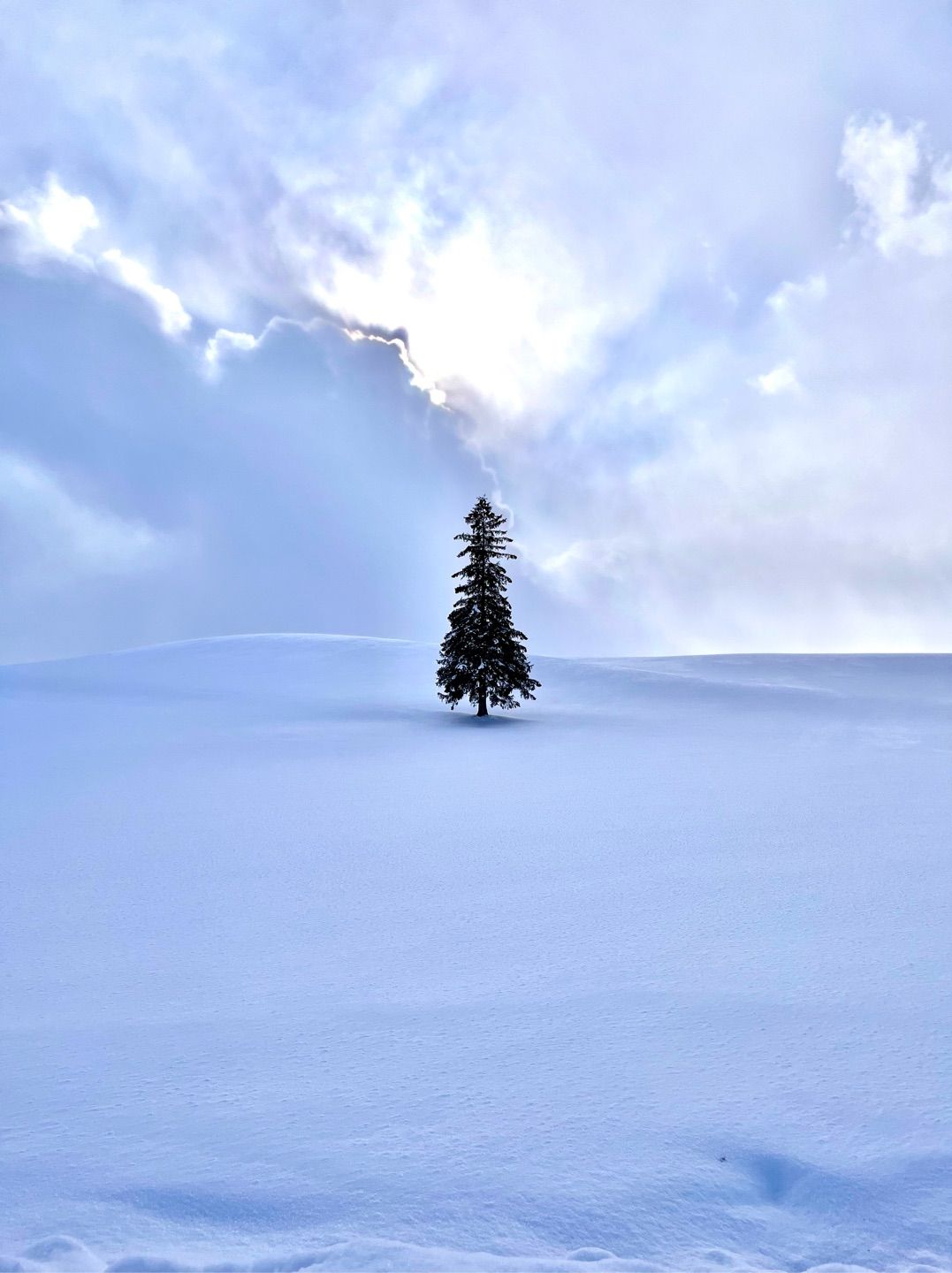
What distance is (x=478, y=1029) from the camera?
5785 millimetres

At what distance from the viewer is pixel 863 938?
7.47 metres

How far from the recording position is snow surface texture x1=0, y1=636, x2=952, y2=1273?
3963 mm

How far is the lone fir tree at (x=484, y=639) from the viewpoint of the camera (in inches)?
1082

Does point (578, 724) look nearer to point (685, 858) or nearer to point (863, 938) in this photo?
point (685, 858)

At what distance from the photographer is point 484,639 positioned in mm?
27500

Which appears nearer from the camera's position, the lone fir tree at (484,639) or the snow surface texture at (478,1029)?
the snow surface texture at (478,1029)

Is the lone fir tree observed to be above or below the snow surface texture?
above

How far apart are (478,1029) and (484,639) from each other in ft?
71.8

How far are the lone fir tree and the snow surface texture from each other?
1272cm

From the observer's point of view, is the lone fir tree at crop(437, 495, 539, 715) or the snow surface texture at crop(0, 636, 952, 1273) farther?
the lone fir tree at crop(437, 495, 539, 715)

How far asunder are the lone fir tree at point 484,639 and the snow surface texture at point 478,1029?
41.7 feet

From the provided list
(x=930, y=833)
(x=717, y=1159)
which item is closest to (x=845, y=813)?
(x=930, y=833)

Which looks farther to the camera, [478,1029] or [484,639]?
[484,639]

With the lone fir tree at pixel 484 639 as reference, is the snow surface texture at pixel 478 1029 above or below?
below
